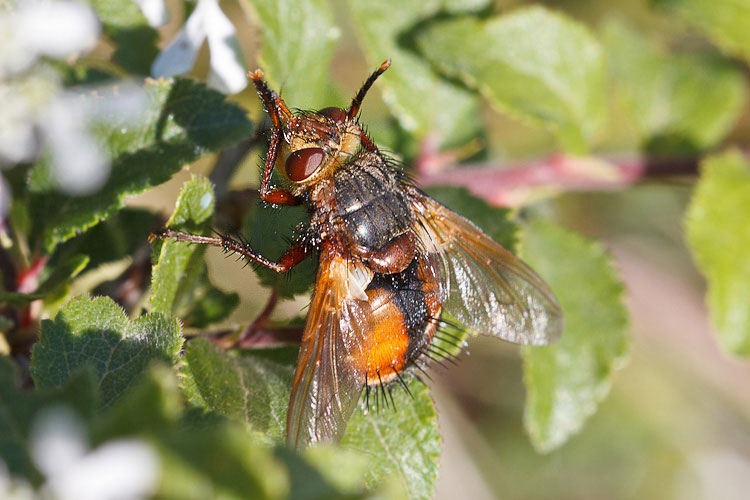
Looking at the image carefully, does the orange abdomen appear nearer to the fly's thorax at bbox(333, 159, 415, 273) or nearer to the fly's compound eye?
the fly's thorax at bbox(333, 159, 415, 273)

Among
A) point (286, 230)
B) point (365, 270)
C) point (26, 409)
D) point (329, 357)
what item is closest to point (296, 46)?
point (286, 230)

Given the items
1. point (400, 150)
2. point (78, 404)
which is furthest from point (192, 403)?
point (400, 150)

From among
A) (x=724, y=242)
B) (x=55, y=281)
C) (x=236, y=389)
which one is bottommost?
(x=724, y=242)

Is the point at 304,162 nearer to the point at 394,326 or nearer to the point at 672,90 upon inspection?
the point at 394,326

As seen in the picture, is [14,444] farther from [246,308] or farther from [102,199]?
[246,308]

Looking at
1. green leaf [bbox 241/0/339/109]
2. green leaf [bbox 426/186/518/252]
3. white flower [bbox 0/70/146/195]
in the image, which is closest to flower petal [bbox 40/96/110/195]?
white flower [bbox 0/70/146/195]

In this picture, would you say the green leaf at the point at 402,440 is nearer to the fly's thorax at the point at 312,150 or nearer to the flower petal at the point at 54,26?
the fly's thorax at the point at 312,150

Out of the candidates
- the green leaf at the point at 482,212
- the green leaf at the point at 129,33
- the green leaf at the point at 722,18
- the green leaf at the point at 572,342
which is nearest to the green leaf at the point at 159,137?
the green leaf at the point at 129,33
